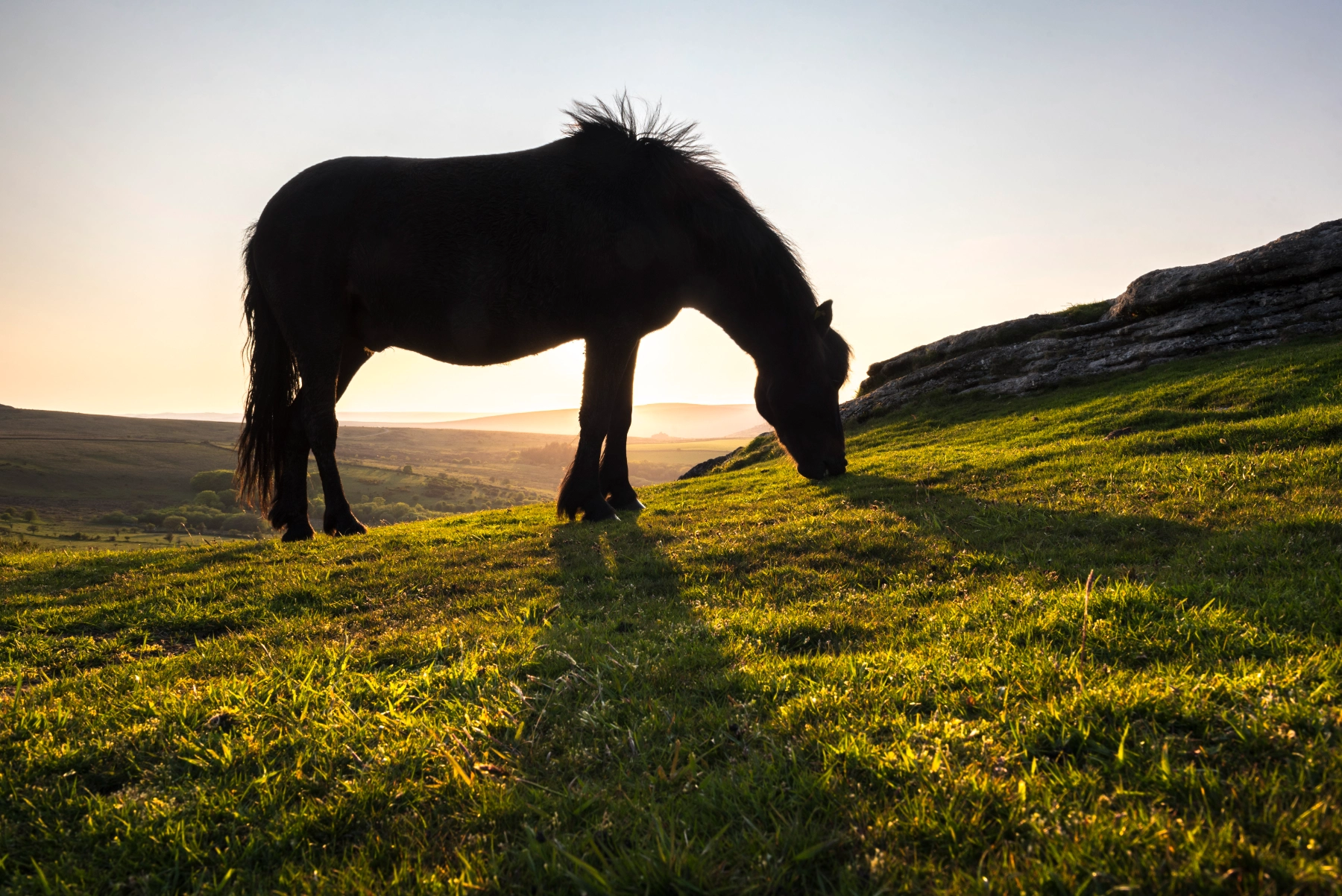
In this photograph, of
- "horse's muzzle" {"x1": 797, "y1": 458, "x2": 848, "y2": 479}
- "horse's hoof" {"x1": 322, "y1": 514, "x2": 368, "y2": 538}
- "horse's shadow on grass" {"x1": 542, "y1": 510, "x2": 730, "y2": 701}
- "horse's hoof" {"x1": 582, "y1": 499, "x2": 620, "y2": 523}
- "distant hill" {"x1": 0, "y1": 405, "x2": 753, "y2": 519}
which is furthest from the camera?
"distant hill" {"x1": 0, "y1": 405, "x2": 753, "y2": 519}

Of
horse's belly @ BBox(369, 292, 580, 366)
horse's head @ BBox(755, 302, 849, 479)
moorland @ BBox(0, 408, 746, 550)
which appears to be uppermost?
horse's belly @ BBox(369, 292, 580, 366)

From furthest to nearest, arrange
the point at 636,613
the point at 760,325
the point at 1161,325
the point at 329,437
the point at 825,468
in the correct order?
the point at 1161,325
the point at 825,468
the point at 760,325
the point at 329,437
the point at 636,613

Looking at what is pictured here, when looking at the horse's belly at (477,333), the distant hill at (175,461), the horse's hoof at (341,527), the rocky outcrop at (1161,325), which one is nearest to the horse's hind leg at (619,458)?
the horse's belly at (477,333)

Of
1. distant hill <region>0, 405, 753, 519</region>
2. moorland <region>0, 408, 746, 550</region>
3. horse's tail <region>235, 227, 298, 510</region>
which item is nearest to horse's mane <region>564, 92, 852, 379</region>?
horse's tail <region>235, 227, 298, 510</region>

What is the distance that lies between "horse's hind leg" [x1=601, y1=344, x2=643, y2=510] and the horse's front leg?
0.78 meters

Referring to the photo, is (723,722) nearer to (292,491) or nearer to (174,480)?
(292,491)

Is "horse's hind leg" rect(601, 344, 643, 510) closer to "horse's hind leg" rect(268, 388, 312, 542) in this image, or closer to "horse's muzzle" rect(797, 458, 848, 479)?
"horse's muzzle" rect(797, 458, 848, 479)

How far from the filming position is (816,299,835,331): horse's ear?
10.6 metres

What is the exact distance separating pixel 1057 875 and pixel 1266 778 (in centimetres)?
89

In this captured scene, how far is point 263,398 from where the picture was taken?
963cm

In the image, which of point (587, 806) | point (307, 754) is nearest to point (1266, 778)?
point (587, 806)

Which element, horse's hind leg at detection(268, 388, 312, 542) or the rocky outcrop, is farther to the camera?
the rocky outcrop

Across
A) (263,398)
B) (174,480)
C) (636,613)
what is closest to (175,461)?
(174,480)

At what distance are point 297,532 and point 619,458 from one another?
497 centimetres
